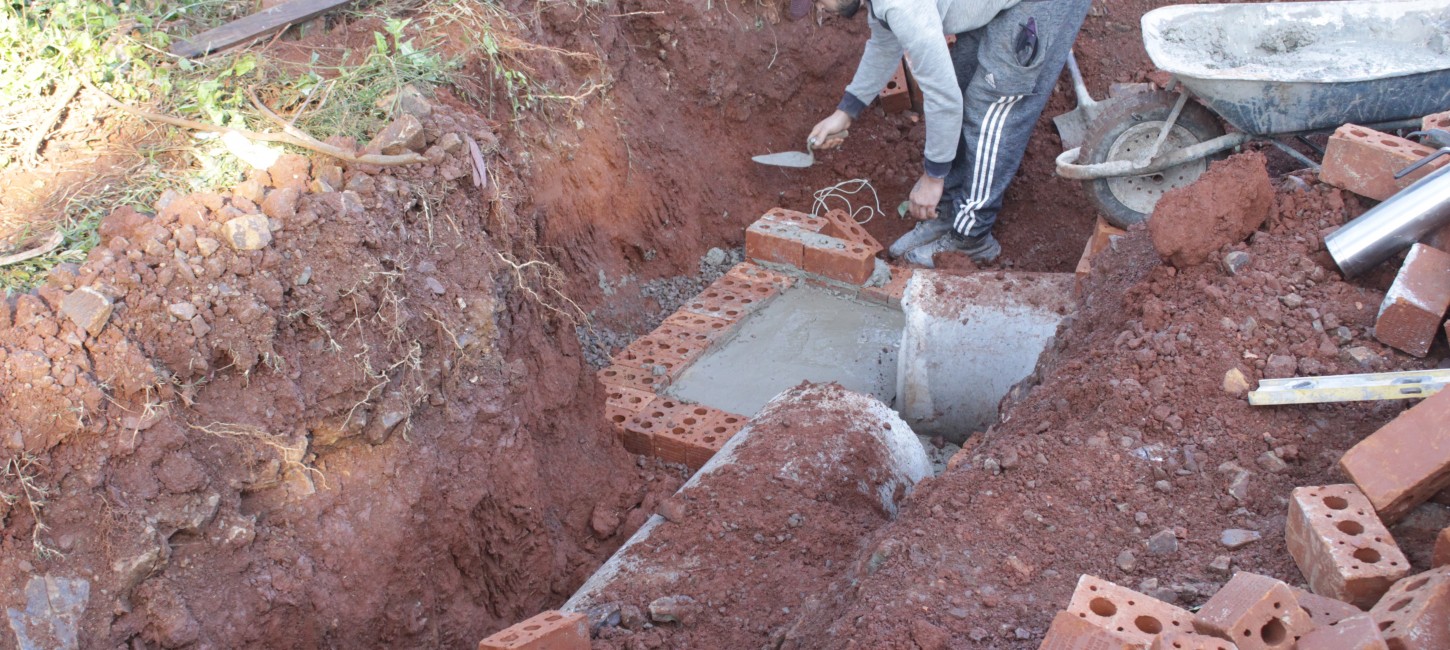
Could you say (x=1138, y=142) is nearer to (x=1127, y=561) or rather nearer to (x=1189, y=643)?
(x=1127, y=561)

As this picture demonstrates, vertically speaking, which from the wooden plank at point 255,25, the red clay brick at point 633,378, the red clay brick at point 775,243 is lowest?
the red clay brick at point 633,378

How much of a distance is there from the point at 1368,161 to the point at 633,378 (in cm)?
303

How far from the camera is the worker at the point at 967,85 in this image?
4848 mm

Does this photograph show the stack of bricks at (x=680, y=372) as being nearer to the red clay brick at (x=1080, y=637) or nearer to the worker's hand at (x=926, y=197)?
the worker's hand at (x=926, y=197)

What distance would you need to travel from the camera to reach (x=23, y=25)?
3654 millimetres

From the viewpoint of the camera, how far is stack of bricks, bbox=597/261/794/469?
4312 millimetres

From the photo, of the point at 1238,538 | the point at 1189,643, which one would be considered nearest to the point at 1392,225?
the point at 1238,538

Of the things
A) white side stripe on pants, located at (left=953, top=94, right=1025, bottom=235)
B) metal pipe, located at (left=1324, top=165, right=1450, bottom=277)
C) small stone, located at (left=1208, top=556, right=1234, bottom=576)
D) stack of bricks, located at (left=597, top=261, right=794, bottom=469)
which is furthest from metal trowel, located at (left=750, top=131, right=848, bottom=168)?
small stone, located at (left=1208, top=556, right=1234, bottom=576)

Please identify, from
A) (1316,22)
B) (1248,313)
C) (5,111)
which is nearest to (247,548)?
(5,111)

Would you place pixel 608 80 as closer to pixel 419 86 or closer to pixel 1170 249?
pixel 419 86

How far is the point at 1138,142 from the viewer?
5211mm

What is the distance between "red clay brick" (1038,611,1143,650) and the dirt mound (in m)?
1.67

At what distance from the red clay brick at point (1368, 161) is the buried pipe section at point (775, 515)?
65.9 inches

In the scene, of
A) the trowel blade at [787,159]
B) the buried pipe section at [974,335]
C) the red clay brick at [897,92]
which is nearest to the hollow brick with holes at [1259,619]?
the buried pipe section at [974,335]
